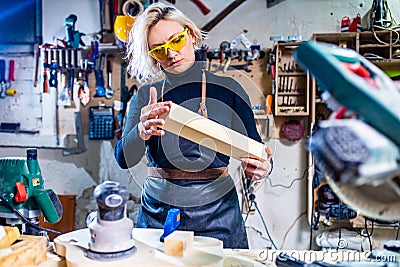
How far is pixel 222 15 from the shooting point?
2.72m

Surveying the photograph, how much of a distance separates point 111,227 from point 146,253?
0.11 metres

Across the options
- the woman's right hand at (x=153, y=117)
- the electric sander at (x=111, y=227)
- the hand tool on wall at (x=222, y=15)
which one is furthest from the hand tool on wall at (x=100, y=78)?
the electric sander at (x=111, y=227)

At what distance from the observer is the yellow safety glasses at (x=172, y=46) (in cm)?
140

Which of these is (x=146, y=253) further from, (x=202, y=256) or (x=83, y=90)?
(x=83, y=90)

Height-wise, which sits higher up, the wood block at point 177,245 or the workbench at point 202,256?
the wood block at point 177,245

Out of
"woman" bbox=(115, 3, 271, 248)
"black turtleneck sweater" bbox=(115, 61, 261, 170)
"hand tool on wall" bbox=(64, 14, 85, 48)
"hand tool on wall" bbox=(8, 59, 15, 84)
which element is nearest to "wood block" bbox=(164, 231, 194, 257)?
"woman" bbox=(115, 3, 271, 248)

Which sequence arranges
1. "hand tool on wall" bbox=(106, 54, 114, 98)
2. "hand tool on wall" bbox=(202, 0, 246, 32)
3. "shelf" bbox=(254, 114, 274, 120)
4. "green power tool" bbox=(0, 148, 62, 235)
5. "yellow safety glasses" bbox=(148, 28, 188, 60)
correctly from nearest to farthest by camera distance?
"green power tool" bbox=(0, 148, 62, 235)
"yellow safety glasses" bbox=(148, 28, 188, 60)
"shelf" bbox=(254, 114, 274, 120)
"hand tool on wall" bbox=(202, 0, 246, 32)
"hand tool on wall" bbox=(106, 54, 114, 98)

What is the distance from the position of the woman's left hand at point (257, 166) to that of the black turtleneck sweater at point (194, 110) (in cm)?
15

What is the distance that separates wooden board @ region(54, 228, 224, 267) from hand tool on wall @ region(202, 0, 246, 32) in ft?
6.33

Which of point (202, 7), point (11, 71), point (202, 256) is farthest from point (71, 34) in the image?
point (202, 256)

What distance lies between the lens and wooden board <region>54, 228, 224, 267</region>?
88 cm

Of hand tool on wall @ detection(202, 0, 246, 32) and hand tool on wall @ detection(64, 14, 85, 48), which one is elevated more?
hand tool on wall @ detection(202, 0, 246, 32)

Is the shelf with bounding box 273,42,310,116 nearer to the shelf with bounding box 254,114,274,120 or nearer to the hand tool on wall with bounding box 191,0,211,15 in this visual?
the shelf with bounding box 254,114,274,120

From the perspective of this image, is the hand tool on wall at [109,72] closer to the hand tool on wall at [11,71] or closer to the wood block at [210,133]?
the hand tool on wall at [11,71]
